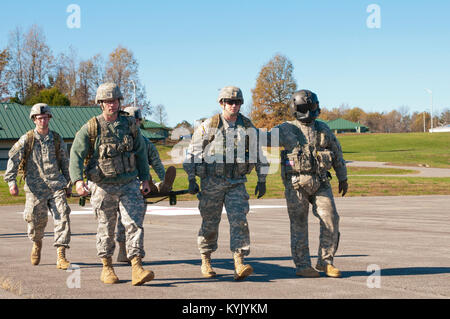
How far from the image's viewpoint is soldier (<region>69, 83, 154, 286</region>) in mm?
7137

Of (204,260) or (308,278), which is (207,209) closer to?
(204,260)

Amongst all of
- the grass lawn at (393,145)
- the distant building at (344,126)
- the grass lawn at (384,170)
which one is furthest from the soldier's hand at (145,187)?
the distant building at (344,126)

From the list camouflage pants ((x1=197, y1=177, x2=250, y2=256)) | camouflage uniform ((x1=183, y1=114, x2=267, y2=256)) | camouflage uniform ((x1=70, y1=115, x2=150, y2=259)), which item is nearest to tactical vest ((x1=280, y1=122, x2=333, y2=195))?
camouflage uniform ((x1=183, y1=114, x2=267, y2=256))

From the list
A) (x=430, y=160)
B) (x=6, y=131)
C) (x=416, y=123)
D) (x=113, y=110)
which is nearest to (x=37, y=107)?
(x=113, y=110)

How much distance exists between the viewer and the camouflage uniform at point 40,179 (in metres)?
8.96

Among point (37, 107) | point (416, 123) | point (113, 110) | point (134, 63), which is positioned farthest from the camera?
point (416, 123)

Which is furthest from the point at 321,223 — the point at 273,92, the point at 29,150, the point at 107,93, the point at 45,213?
the point at 273,92

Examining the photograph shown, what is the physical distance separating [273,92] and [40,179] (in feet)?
221

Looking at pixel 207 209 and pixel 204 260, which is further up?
pixel 207 209

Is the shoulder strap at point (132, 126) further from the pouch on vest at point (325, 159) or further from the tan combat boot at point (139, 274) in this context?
the pouch on vest at point (325, 159)

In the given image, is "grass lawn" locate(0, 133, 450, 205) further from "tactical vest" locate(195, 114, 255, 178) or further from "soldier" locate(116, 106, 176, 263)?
"tactical vest" locate(195, 114, 255, 178)

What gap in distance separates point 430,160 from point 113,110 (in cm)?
5825

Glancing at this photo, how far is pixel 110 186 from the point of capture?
7.25m
